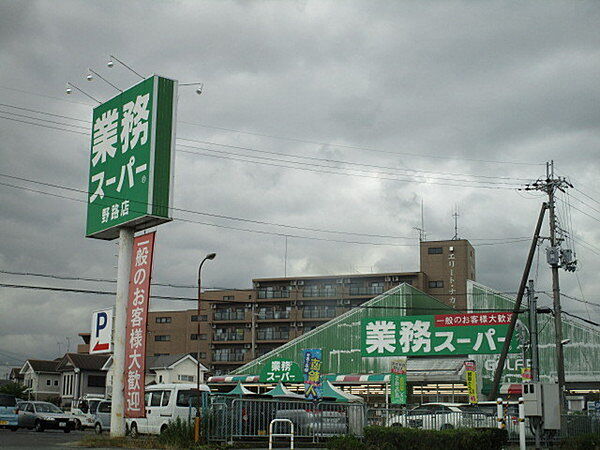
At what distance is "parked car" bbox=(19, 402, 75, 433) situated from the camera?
116 feet

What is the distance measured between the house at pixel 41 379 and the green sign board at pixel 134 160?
205ft

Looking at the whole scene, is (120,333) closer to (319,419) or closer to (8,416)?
(319,419)

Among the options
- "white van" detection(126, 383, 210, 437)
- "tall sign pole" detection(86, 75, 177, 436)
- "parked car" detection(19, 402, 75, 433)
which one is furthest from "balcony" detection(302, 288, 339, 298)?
"tall sign pole" detection(86, 75, 177, 436)

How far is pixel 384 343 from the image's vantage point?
150 feet

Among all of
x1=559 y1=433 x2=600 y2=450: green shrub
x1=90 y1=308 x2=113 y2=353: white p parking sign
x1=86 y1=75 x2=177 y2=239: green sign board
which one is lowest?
x1=559 y1=433 x2=600 y2=450: green shrub

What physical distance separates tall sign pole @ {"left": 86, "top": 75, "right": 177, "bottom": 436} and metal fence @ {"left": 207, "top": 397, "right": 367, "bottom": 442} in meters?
4.60

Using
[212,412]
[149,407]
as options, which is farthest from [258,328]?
[212,412]

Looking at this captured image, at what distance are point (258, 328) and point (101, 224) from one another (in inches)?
2169

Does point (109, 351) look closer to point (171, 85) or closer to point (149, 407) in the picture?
point (149, 407)

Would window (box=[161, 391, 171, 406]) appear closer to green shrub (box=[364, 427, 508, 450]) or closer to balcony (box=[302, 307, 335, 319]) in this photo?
green shrub (box=[364, 427, 508, 450])

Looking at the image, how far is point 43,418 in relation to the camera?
115 ft

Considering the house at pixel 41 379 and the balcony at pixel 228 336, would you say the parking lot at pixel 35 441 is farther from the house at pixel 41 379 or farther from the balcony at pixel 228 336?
the house at pixel 41 379

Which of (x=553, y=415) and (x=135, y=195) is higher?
(x=135, y=195)

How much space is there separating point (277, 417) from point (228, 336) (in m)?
→ 59.4
